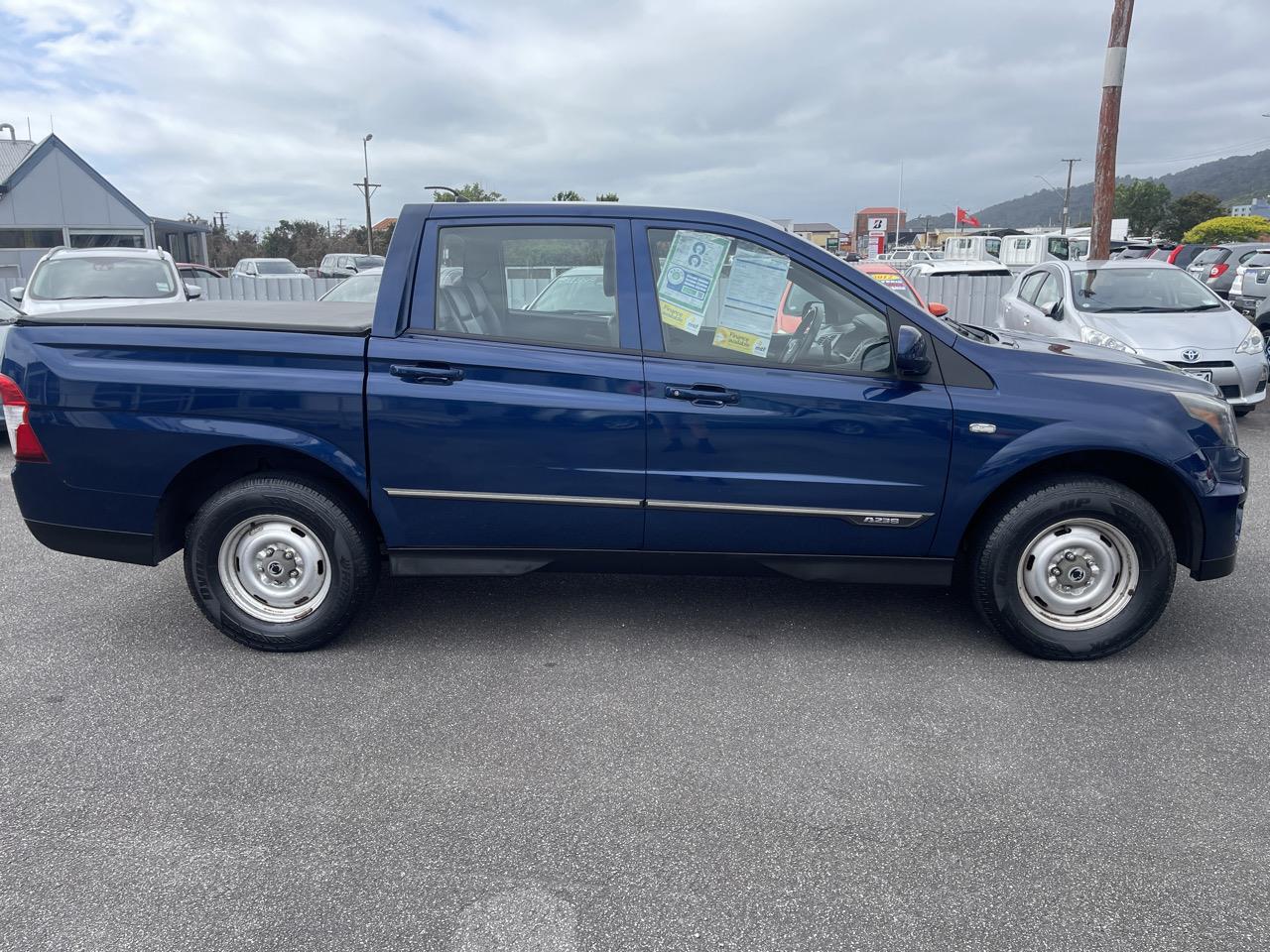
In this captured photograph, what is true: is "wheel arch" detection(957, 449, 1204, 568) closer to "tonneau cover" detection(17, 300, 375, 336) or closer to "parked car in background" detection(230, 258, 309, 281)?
"tonneau cover" detection(17, 300, 375, 336)

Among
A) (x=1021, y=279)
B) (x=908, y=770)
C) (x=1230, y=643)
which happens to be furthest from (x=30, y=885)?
(x=1021, y=279)

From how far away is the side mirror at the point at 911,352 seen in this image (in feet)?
12.8

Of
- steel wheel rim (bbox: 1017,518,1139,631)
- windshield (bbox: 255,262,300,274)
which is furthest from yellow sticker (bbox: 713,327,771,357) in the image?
windshield (bbox: 255,262,300,274)

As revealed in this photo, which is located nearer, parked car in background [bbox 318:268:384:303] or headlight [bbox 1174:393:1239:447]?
headlight [bbox 1174:393:1239:447]

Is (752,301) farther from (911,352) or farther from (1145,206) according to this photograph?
(1145,206)

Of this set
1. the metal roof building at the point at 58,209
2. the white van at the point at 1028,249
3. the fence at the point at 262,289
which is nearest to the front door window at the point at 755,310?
the fence at the point at 262,289

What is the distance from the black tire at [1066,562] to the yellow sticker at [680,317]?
146 centimetres

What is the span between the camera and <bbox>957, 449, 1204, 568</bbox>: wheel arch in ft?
13.7

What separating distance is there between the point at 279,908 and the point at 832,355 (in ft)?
9.19

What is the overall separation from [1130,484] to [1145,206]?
9495 centimetres

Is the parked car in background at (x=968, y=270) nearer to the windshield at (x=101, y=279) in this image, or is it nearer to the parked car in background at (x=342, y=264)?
the windshield at (x=101, y=279)

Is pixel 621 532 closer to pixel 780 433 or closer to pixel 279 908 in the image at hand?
pixel 780 433

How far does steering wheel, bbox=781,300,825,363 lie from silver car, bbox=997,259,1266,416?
5.28m

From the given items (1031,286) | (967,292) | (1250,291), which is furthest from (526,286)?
(967,292)
